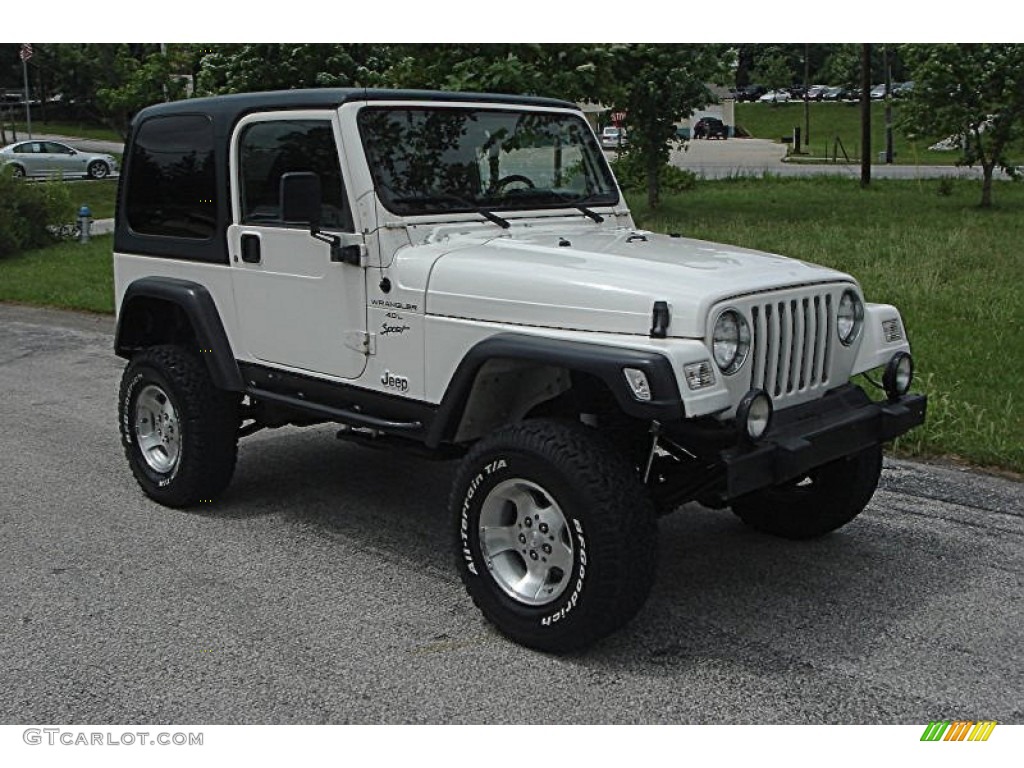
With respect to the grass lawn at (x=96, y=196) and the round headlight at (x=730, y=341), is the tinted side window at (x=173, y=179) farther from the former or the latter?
the grass lawn at (x=96, y=196)

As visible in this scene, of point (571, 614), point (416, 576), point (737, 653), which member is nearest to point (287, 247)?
point (416, 576)

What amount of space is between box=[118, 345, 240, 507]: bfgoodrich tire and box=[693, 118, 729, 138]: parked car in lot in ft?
204

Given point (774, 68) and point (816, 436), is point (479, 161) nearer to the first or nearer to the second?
point (816, 436)

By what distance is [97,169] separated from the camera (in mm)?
38344

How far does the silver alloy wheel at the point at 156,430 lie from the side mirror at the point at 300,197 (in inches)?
65.7

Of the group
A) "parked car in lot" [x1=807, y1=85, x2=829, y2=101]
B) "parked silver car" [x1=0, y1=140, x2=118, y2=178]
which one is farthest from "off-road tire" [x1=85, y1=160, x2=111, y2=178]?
"parked car in lot" [x1=807, y1=85, x2=829, y2=101]

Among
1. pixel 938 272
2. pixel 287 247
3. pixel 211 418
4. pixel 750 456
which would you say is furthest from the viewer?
pixel 938 272

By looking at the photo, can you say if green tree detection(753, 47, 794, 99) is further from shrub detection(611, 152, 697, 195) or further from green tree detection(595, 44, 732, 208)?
green tree detection(595, 44, 732, 208)

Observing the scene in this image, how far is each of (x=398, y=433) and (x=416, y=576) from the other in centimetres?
65

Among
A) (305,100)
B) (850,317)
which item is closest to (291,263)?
(305,100)

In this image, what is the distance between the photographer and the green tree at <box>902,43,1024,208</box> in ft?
77.2

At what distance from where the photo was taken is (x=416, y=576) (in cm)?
532

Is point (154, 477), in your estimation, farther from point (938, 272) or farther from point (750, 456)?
point (938, 272)

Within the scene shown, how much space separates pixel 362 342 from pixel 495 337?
878 millimetres
